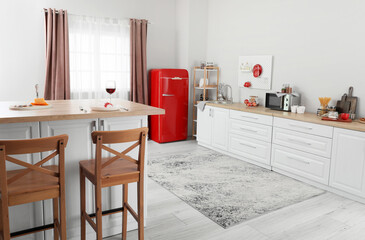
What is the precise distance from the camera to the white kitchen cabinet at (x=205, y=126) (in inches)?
213

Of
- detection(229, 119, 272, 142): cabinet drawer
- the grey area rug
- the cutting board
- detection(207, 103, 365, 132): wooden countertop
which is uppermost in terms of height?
the cutting board

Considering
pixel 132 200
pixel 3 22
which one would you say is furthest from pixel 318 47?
pixel 3 22

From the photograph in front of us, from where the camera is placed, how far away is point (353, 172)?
3379 millimetres

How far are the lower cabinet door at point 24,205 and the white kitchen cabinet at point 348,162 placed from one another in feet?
10.0

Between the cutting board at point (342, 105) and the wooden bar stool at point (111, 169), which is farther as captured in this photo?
the cutting board at point (342, 105)

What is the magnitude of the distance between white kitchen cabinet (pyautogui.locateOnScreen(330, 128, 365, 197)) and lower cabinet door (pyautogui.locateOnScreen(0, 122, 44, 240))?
3.05 m

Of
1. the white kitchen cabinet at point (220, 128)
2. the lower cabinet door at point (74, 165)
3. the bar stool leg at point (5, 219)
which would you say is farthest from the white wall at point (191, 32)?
the bar stool leg at point (5, 219)

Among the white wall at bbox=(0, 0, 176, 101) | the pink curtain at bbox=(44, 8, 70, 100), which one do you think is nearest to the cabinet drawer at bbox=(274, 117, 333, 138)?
the pink curtain at bbox=(44, 8, 70, 100)

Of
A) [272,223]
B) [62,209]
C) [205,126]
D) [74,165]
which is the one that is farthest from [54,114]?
[205,126]

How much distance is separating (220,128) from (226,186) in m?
1.55

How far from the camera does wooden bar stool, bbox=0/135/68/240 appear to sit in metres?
1.79

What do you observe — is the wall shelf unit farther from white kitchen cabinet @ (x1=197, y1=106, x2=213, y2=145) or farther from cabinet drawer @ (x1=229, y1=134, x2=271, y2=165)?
cabinet drawer @ (x1=229, y1=134, x2=271, y2=165)

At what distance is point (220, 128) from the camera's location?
16.9ft

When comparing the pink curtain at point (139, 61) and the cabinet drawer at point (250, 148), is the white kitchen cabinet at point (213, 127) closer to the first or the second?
the cabinet drawer at point (250, 148)
